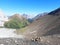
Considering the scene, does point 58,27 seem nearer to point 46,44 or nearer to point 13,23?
point 46,44

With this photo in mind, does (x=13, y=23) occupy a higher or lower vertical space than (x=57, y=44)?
higher

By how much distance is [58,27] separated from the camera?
46469 mm

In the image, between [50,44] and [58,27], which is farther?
[58,27]

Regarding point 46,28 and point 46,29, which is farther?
point 46,28

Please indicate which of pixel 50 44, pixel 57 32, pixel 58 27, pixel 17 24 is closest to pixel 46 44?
pixel 50 44

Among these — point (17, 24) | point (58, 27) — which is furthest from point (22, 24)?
point (58, 27)

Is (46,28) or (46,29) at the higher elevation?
(46,28)

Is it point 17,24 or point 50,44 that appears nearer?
point 50,44

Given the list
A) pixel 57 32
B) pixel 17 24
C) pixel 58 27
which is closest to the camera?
pixel 57 32

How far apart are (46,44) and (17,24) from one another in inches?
2226

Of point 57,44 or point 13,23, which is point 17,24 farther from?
Result: point 57,44

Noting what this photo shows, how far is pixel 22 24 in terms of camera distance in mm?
90062

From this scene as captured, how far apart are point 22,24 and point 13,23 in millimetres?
4631

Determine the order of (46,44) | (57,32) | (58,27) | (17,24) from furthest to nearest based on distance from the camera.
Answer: (17,24) < (58,27) < (57,32) < (46,44)
